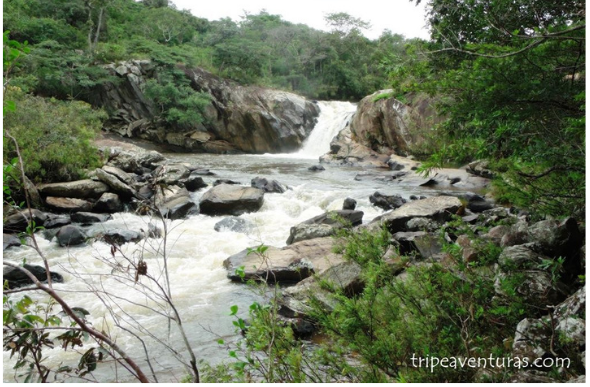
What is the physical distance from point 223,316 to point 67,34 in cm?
2356

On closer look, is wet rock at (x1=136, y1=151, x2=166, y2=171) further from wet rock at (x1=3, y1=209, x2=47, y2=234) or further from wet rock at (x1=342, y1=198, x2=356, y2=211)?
wet rock at (x1=342, y1=198, x2=356, y2=211)

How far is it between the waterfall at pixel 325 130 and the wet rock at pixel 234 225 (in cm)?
1518

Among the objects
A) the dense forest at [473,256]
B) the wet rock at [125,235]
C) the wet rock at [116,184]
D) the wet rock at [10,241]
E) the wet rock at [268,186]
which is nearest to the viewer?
the dense forest at [473,256]

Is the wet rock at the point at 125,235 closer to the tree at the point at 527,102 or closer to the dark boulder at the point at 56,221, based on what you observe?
the dark boulder at the point at 56,221

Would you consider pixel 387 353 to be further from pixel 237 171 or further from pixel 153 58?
pixel 153 58

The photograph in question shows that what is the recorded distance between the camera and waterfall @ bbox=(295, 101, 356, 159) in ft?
81.8

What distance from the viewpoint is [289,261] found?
6430mm

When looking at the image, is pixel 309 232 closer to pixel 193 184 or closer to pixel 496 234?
pixel 496 234

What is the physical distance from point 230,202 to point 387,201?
4021 millimetres

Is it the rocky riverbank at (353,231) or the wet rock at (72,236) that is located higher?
the rocky riverbank at (353,231)

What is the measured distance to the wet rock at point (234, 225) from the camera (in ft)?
29.5

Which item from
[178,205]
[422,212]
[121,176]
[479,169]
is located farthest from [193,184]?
[479,169]

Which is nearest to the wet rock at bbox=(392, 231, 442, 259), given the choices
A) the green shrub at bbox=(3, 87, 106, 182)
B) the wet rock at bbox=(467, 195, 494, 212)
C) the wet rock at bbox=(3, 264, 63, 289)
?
the wet rock at bbox=(467, 195, 494, 212)

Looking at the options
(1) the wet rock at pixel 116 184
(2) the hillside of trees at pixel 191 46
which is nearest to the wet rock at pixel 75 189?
(1) the wet rock at pixel 116 184
